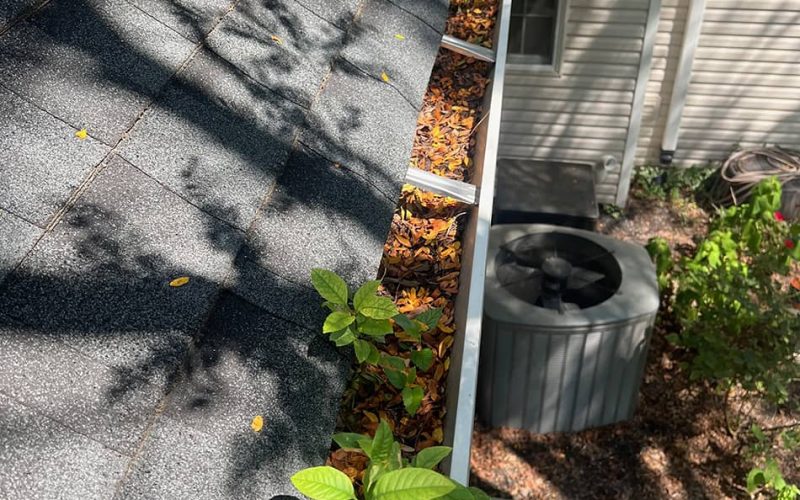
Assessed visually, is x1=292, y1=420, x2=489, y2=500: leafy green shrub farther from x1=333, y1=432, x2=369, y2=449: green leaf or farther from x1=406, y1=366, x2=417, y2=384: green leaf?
x1=406, y1=366, x2=417, y2=384: green leaf

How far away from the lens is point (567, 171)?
9344 millimetres

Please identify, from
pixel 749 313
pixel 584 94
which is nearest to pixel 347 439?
pixel 749 313

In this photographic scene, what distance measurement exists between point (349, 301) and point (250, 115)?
0.59 m

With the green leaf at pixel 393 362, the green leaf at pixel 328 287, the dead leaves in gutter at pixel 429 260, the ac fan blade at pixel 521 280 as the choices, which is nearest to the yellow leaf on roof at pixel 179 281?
the green leaf at pixel 328 287

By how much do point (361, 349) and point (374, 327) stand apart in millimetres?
92

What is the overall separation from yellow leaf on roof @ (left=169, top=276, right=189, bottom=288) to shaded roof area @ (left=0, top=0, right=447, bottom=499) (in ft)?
0.05

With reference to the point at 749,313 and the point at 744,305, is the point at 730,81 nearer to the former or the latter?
the point at 749,313

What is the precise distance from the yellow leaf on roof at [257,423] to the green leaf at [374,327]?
432 millimetres

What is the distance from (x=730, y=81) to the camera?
30.0ft

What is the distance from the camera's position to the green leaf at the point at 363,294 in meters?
1.83

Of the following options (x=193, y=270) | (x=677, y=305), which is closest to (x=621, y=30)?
(x=677, y=305)

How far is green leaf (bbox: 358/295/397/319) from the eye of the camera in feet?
6.13

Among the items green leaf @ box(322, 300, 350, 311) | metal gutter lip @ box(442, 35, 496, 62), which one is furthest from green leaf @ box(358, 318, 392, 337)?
metal gutter lip @ box(442, 35, 496, 62)

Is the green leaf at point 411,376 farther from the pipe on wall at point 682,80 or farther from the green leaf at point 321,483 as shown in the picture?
the pipe on wall at point 682,80
